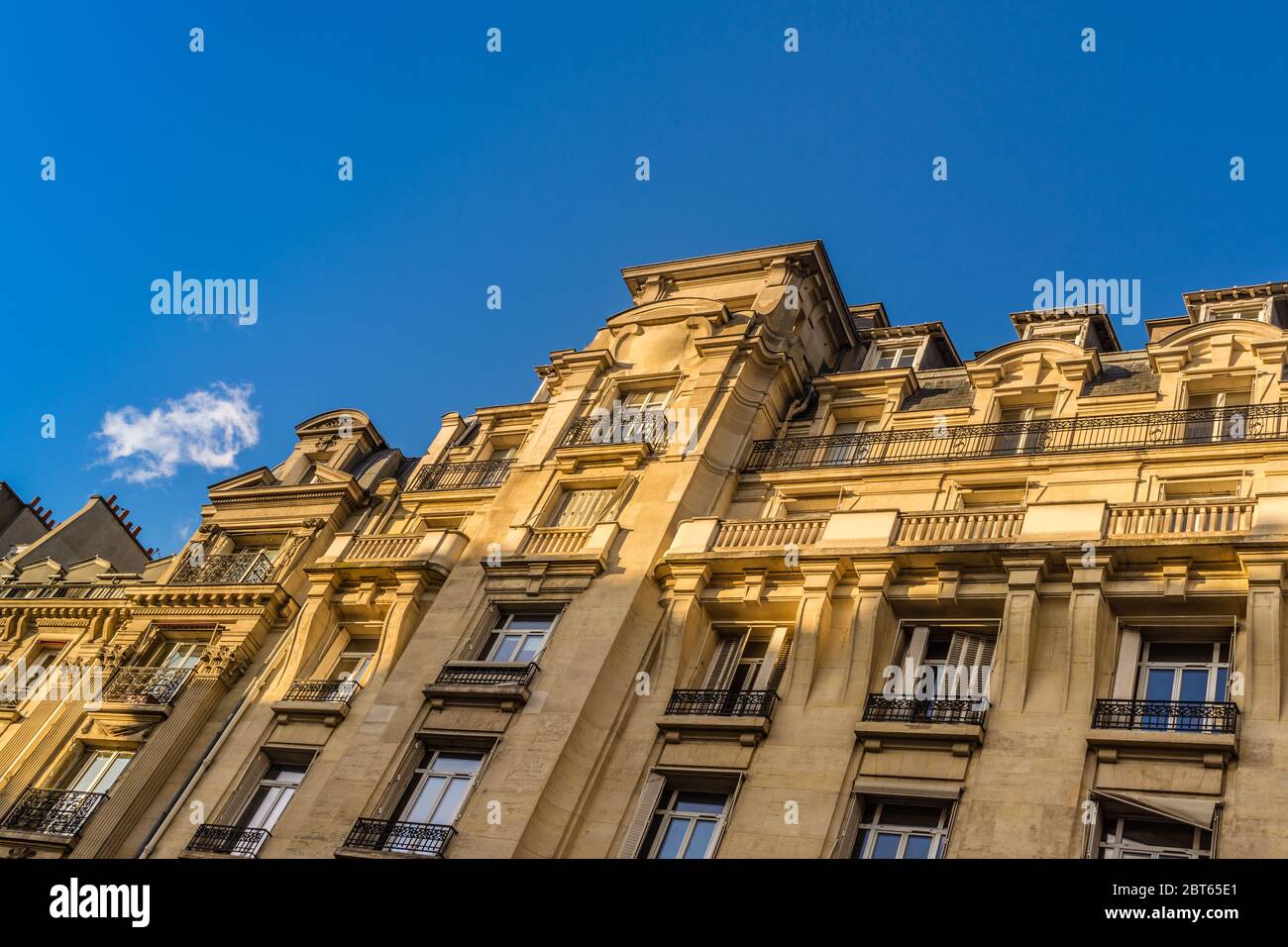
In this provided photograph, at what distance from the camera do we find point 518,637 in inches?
909

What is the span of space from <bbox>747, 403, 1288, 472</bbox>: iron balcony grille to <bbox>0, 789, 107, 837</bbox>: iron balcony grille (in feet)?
46.3

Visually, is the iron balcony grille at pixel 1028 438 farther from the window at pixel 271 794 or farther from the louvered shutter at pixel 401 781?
the window at pixel 271 794

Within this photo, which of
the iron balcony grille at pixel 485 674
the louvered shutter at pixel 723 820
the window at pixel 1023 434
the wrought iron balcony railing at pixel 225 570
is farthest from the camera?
the wrought iron balcony railing at pixel 225 570

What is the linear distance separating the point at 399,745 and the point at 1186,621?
12019 millimetres

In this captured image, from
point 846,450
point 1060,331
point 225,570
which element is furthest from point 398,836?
point 1060,331

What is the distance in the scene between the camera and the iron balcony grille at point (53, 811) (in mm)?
25062

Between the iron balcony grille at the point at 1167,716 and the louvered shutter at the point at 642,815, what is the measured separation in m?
6.24

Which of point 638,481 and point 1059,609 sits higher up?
point 638,481

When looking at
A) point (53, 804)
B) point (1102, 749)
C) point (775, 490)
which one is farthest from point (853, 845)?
point (53, 804)

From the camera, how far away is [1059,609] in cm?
1930

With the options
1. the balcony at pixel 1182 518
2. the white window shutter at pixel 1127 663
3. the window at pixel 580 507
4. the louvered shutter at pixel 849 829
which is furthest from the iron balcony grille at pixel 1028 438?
the louvered shutter at pixel 849 829
